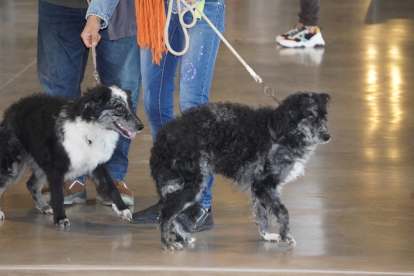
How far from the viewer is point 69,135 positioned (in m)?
3.24

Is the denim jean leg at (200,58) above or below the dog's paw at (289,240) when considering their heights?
above

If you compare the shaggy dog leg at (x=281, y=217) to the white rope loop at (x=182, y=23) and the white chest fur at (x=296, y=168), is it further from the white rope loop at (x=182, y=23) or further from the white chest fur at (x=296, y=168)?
the white rope loop at (x=182, y=23)

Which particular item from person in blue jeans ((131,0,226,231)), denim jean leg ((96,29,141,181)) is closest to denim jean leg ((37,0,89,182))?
denim jean leg ((96,29,141,181))

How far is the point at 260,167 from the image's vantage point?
9.91ft

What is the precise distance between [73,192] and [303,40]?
543 cm

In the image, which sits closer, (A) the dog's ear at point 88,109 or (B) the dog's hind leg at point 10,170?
(A) the dog's ear at point 88,109

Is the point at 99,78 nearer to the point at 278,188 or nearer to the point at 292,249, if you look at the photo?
the point at 278,188

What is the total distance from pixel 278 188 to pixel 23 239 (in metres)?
1.30

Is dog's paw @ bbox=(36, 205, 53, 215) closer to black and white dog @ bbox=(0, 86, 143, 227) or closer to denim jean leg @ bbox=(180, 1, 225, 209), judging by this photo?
black and white dog @ bbox=(0, 86, 143, 227)

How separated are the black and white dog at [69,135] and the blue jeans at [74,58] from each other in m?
0.36

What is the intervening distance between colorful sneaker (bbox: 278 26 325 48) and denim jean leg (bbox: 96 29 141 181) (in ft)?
15.9

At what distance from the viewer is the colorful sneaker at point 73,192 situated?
3.62m

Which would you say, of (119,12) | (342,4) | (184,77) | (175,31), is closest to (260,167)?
(184,77)

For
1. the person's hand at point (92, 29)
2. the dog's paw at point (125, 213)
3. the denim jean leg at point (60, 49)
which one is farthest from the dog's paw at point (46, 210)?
the person's hand at point (92, 29)
